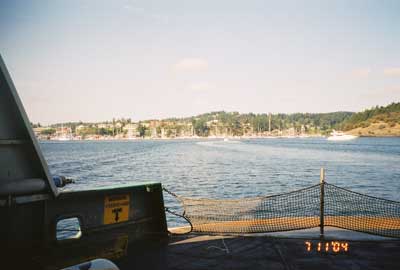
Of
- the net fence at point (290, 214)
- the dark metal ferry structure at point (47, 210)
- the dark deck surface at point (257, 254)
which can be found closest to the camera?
the dark metal ferry structure at point (47, 210)

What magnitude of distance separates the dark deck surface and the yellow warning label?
846mm

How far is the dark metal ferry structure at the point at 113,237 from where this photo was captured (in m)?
6.12

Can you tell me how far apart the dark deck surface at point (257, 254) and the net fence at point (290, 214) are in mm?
1295

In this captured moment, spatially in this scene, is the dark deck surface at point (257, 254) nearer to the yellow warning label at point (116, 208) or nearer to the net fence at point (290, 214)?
the yellow warning label at point (116, 208)

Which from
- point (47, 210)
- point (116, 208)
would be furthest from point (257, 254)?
point (47, 210)

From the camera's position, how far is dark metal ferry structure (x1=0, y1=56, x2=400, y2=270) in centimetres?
612

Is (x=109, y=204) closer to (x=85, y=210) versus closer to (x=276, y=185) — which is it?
(x=85, y=210)

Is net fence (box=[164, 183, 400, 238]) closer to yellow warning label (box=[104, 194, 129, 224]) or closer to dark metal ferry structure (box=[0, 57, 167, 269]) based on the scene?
dark metal ferry structure (box=[0, 57, 167, 269])

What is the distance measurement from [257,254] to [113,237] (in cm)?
350

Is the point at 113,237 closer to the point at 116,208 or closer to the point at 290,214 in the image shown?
the point at 116,208

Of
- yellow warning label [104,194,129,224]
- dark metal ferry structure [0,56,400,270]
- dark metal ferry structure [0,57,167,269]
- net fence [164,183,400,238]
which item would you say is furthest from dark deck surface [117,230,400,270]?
net fence [164,183,400,238]

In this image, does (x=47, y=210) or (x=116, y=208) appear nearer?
(x=47, y=210)

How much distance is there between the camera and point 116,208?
339 inches

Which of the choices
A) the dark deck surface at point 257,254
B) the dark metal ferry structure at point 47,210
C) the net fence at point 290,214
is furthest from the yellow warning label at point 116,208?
the net fence at point 290,214
